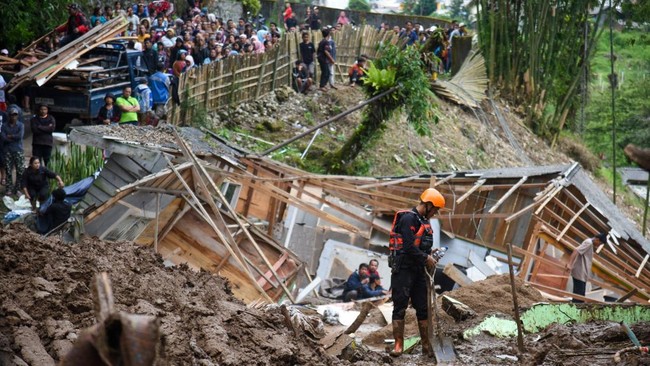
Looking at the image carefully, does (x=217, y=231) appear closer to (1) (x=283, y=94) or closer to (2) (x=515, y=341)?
(2) (x=515, y=341)

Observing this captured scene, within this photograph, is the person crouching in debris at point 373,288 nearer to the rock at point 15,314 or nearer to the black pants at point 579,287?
the black pants at point 579,287

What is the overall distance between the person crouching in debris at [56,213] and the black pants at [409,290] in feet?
17.9

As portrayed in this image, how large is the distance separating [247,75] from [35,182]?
1110 centimetres

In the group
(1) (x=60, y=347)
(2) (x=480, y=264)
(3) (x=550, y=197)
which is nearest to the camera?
(1) (x=60, y=347)

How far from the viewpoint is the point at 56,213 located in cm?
1486

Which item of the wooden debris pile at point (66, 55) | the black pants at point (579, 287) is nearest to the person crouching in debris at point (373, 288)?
the black pants at point (579, 287)

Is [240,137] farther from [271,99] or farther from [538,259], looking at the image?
[538,259]

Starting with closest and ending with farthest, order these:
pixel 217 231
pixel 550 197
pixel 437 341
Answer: pixel 437 341, pixel 217 231, pixel 550 197

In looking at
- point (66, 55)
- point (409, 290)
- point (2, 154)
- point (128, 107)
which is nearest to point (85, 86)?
point (66, 55)

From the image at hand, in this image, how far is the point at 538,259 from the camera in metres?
18.0

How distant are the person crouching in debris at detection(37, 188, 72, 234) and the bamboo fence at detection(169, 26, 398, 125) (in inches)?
313

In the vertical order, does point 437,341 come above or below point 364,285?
above

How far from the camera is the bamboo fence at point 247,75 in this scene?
78.3 ft

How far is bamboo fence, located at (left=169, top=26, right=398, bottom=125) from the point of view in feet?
78.3
